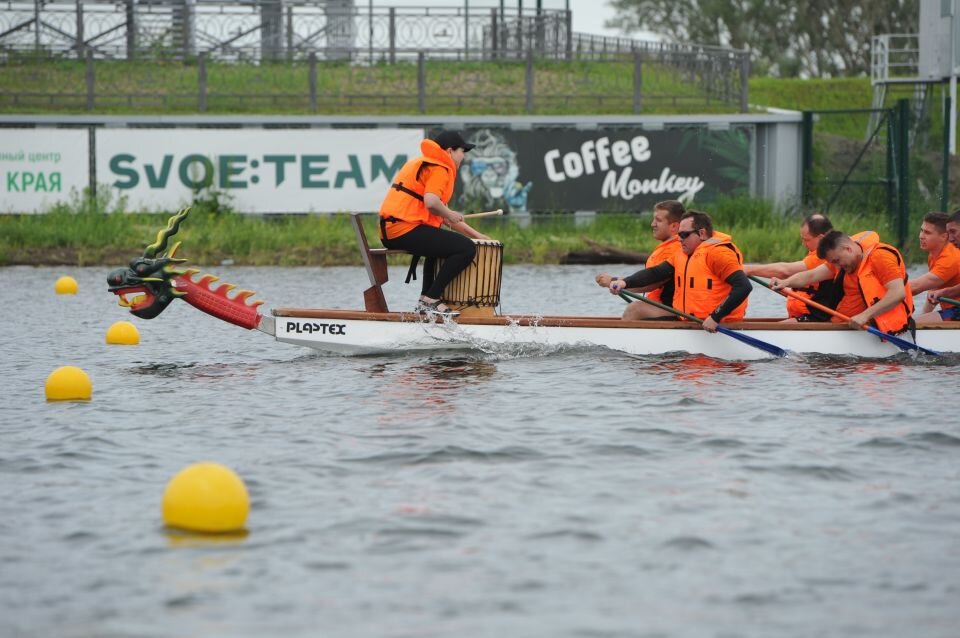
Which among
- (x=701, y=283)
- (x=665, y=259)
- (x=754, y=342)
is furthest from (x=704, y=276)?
(x=754, y=342)

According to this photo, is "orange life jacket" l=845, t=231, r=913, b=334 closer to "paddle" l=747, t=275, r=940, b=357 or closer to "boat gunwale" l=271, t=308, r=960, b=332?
"paddle" l=747, t=275, r=940, b=357

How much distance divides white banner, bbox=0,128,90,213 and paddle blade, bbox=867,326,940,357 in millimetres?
17718

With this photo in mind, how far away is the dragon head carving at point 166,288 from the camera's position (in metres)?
13.1

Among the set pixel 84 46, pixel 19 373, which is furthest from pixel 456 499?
pixel 84 46

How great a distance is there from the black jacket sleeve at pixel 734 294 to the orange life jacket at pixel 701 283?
185 mm

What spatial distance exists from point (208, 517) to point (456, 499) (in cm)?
142

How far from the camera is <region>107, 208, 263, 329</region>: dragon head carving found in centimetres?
1314

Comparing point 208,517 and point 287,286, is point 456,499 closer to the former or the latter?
point 208,517

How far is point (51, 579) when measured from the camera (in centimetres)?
694

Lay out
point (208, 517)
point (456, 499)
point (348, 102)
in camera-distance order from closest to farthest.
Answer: point (208, 517)
point (456, 499)
point (348, 102)

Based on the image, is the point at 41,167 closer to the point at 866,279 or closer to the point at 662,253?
the point at 662,253

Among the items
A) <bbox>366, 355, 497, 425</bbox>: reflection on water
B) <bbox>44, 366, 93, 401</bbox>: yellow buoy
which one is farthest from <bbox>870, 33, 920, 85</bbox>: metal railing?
<bbox>44, 366, 93, 401</bbox>: yellow buoy

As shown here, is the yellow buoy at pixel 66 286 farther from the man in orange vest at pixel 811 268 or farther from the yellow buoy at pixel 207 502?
the yellow buoy at pixel 207 502

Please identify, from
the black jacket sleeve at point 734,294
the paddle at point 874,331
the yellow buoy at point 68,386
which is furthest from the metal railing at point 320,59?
the yellow buoy at point 68,386
